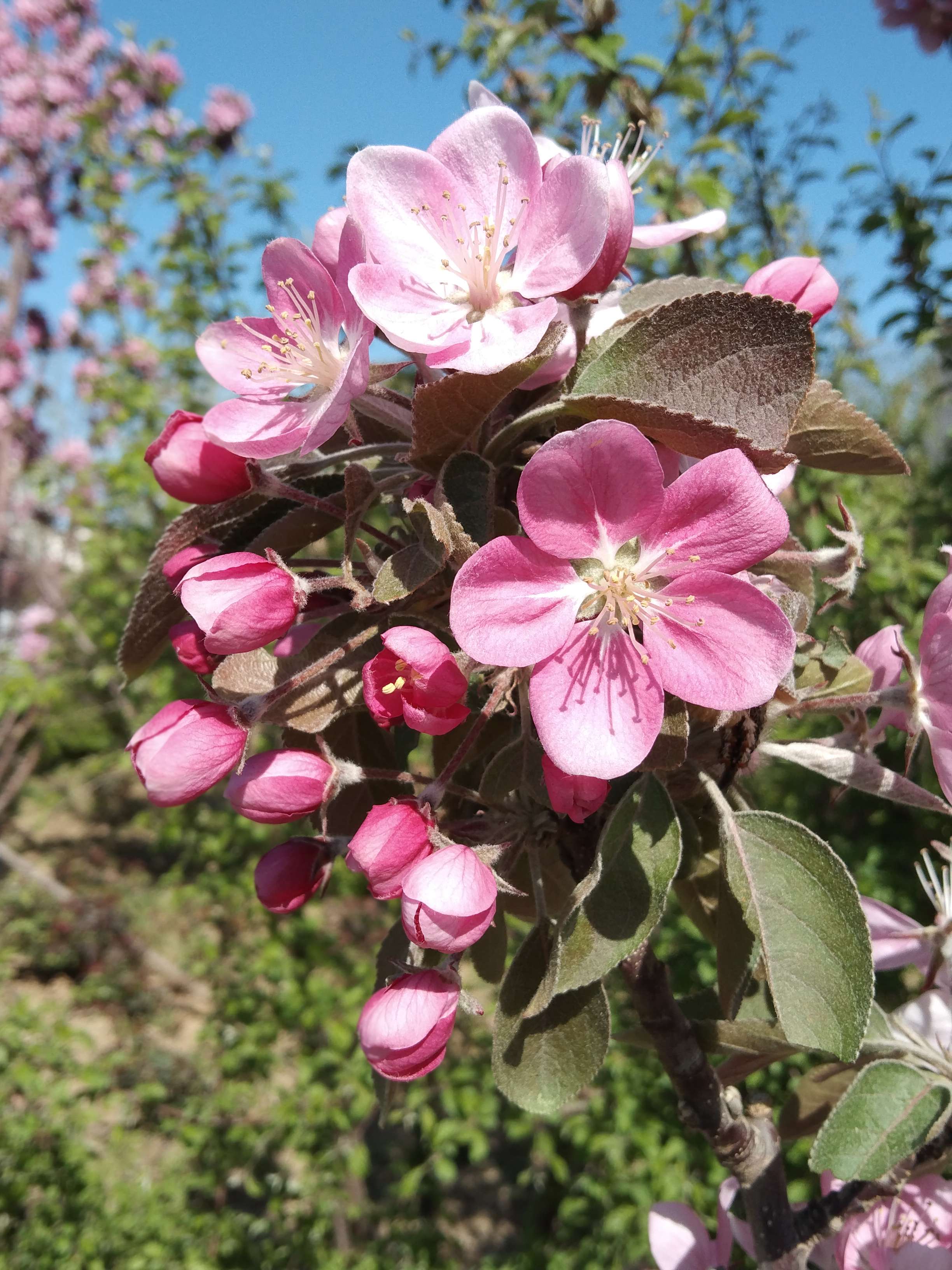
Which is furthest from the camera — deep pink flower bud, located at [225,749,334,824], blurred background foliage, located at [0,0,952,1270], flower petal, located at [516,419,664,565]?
blurred background foliage, located at [0,0,952,1270]

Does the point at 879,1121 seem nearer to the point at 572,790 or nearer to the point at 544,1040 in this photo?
the point at 544,1040

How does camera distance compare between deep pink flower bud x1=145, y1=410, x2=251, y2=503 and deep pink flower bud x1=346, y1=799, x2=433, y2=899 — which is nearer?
deep pink flower bud x1=346, y1=799, x2=433, y2=899

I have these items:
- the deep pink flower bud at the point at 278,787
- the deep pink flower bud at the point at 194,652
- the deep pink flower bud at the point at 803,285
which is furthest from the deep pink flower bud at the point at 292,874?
the deep pink flower bud at the point at 803,285

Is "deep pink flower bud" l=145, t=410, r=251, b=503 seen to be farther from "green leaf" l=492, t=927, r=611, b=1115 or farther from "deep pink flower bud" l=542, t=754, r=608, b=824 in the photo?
"green leaf" l=492, t=927, r=611, b=1115

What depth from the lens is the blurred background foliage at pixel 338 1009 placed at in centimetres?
255

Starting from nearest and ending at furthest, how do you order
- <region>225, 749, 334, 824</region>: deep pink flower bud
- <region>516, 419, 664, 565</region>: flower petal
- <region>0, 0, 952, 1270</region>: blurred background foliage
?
<region>516, 419, 664, 565</region>: flower petal
<region>225, 749, 334, 824</region>: deep pink flower bud
<region>0, 0, 952, 1270</region>: blurred background foliage

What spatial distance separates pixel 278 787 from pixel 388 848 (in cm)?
13

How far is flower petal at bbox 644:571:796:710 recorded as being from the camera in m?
0.66

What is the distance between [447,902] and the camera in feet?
2.17

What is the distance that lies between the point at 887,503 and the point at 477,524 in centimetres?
325

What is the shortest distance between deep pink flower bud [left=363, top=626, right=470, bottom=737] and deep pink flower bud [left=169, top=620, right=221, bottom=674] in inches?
7.4

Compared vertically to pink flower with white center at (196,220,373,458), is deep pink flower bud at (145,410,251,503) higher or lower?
lower

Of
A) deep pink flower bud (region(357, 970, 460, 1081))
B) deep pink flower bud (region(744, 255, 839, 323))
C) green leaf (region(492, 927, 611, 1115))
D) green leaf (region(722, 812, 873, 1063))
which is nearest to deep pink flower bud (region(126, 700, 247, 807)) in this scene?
deep pink flower bud (region(357, 970, 460, 1081))

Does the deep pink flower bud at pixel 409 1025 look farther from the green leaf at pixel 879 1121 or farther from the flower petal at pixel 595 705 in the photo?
the green leaf at pixel 879 1121
